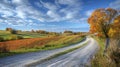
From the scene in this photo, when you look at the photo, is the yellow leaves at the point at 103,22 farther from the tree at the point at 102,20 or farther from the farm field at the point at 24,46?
the farm field at the point at 24,46

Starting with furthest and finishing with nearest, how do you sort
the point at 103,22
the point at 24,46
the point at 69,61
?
the point at 24,46 < the point at 103,22 < the point at 69,61

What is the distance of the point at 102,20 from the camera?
39375mm

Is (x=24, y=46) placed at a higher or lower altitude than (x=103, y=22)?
lower

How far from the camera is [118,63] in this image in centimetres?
834

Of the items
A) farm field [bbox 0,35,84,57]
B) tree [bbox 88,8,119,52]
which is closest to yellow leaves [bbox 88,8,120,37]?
tree [bbox 88,8,119,52]

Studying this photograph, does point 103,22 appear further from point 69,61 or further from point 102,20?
point 69,61

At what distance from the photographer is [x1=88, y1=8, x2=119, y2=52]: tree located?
1541 inches

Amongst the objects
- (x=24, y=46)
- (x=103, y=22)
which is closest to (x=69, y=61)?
(x=103, y=22)

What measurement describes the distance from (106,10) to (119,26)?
5.11 metres

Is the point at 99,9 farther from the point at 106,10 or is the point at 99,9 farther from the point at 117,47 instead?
the point at 117,47

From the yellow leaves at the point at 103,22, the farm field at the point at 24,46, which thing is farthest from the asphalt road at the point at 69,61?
the yellow leaves at the point at 103,22

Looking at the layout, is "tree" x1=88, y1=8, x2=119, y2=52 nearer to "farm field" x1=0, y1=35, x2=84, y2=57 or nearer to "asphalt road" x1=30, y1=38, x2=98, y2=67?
"farm field" x1=0, y1=35, x2=84, y2=57

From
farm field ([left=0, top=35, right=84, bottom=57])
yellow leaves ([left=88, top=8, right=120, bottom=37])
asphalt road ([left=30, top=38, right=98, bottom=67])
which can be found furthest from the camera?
yellow leaves ([left=88, top=8, right=120, bottom=37])

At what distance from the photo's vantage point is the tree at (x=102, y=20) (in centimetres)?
3914
